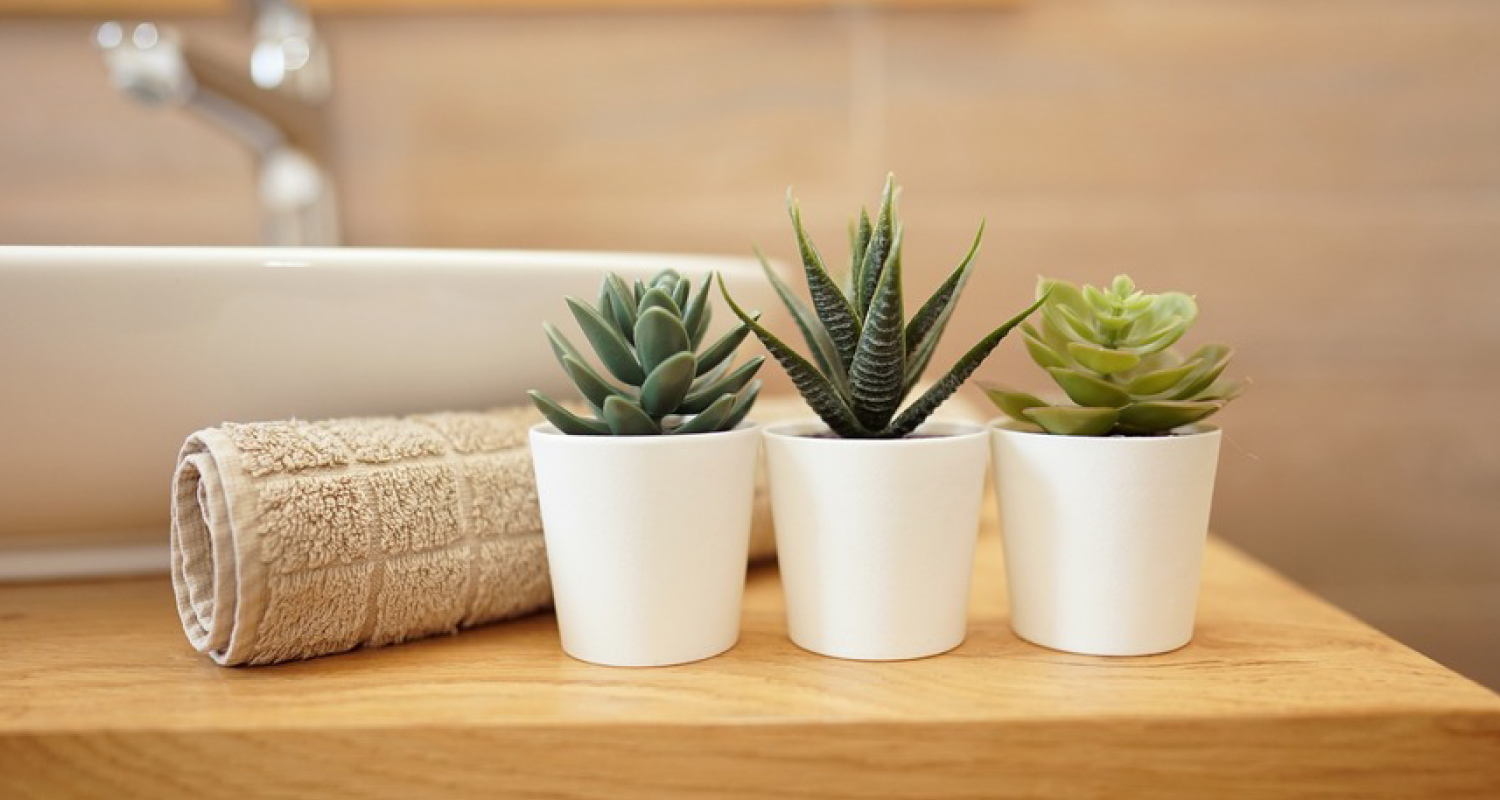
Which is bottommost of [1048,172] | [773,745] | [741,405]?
[773,745]

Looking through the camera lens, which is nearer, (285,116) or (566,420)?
(566,420)

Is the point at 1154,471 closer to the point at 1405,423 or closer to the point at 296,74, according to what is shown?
the point at 1405,423

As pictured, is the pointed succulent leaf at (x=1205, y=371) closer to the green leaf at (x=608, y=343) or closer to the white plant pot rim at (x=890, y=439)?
the white plant pot rim at (x=890, y=439)

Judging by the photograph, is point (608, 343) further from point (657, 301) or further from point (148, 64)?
point (148, 64)

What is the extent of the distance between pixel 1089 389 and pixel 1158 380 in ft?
Answer: 0.09

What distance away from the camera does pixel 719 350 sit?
0.41 m

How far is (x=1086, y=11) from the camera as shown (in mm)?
826

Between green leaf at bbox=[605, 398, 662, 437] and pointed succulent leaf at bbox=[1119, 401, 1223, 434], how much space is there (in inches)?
8.0

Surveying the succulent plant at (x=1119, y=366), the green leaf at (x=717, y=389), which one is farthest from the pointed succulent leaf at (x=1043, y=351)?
the green leaf at (x=717, y=389)

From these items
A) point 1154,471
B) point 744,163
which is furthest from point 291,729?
point 744,163

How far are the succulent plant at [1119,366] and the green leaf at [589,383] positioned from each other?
0.57 feet

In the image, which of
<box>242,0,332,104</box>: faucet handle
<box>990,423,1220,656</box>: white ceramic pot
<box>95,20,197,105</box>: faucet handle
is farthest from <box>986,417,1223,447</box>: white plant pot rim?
<box>242,0,332,104</box>: faucet handle

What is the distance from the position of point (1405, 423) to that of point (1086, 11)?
0.46 metres

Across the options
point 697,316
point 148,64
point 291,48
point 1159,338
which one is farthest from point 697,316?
point 291,48
